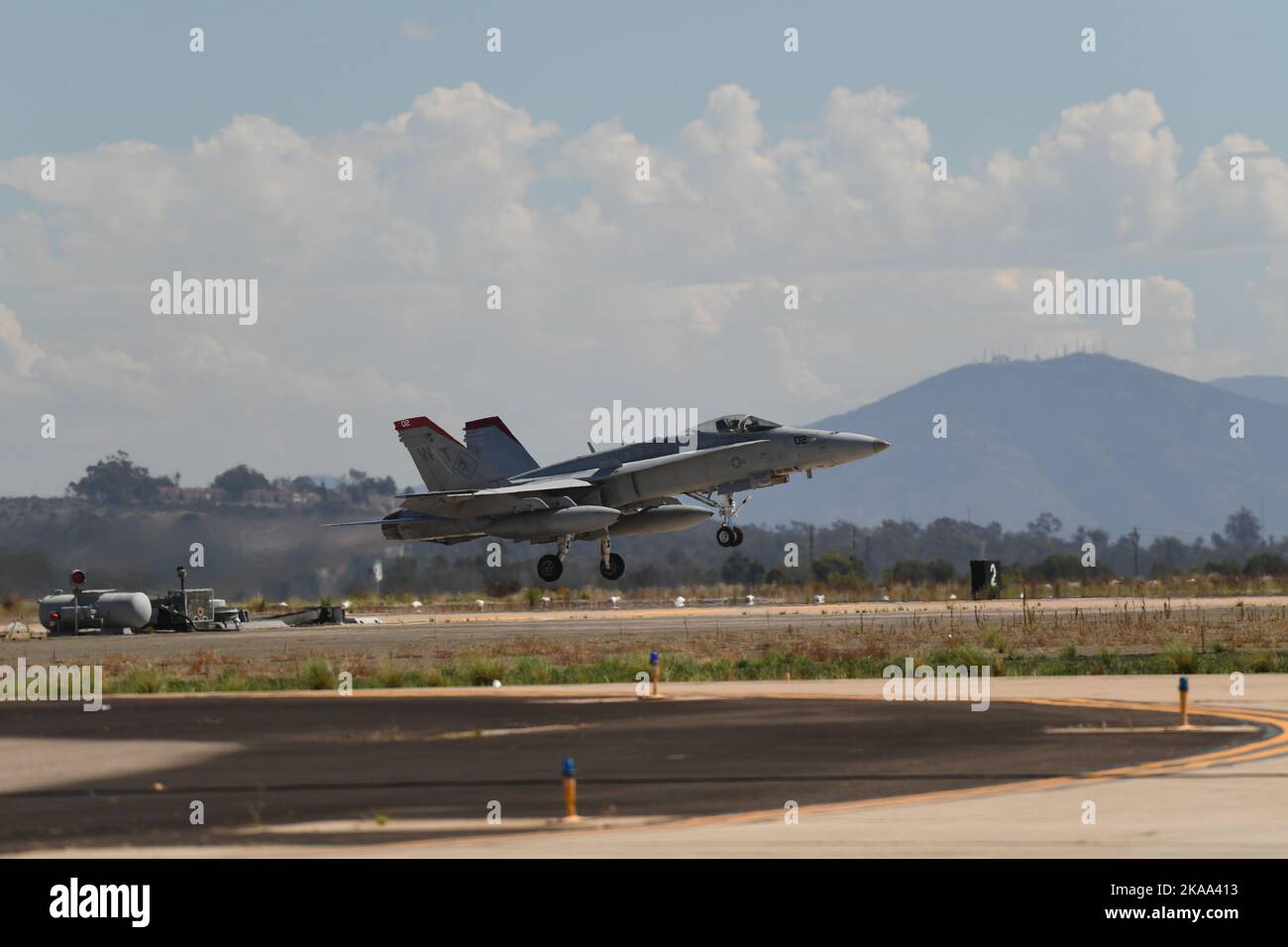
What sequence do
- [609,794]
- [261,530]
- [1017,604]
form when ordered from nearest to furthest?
[609,794] < [1017,604] < [261,530]

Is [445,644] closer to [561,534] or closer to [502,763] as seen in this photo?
[561,534]

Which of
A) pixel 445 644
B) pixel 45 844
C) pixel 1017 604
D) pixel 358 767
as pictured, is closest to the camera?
pixel 45 844

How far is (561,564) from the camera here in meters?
52.3

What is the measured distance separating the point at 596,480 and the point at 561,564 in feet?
9.01

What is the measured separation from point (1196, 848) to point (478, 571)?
6399 cm

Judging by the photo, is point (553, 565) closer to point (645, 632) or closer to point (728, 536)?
point (645, 632)

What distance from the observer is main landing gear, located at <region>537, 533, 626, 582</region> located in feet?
169

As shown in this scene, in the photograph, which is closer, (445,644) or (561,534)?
(445,644)

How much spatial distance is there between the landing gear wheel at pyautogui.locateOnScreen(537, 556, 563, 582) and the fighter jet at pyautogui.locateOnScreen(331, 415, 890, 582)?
41 millimetres

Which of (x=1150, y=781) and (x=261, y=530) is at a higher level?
(x=261, y=530)

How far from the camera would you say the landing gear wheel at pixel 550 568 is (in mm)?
52031

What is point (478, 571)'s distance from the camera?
249 ft
